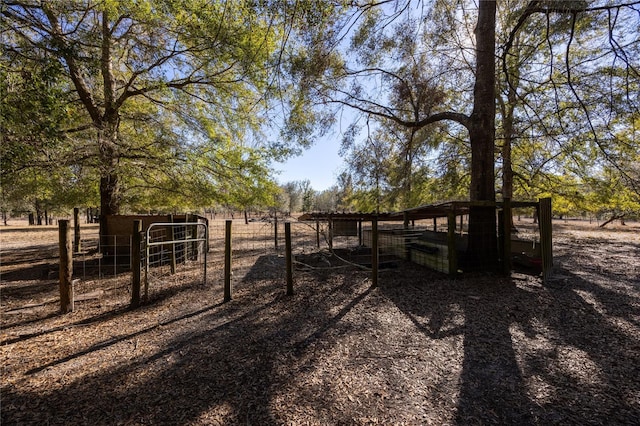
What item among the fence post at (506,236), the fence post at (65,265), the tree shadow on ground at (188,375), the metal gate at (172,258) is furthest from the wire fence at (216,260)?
the tree shadow on ground at (188,375)

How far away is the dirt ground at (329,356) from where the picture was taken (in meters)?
2.38

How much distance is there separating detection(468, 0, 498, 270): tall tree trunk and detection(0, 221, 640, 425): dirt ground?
135cm

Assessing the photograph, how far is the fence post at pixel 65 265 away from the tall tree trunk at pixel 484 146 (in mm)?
8690

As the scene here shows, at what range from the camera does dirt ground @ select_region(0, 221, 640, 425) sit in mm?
2381

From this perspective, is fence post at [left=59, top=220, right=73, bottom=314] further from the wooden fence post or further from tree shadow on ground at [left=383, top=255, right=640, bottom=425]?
the wooden fence post

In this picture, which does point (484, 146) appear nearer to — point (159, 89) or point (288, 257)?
point (288, 257)

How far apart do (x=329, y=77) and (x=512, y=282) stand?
7964 millimetres

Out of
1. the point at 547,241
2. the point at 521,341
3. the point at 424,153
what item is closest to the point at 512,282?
the point at 547,241

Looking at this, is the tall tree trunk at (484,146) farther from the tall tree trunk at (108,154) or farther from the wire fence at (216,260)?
the tall tree trunk at (108,154)

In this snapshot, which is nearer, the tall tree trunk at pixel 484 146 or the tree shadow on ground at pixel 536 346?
the tree shadow on ground at pixel 536 346

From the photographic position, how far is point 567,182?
41.0 ft

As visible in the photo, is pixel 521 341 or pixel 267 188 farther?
pixel 267 188

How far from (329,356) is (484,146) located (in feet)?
22.5

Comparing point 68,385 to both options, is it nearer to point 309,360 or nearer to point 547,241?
point 309,360
